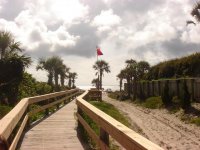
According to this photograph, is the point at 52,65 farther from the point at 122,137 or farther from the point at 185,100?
the point at 122,137

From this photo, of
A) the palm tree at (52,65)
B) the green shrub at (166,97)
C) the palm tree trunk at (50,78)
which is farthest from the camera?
the palm tree at (52,65)

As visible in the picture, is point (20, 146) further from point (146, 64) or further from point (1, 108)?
point (146, 64)

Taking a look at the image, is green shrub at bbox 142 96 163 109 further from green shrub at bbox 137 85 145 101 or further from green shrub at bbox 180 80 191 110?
green shrub at bbox 137 85 145 101

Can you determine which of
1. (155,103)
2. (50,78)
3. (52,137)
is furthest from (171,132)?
A: (50,78)

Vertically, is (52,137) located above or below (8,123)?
below

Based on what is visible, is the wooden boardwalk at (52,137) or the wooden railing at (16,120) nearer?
the wooden railing at (16,120)

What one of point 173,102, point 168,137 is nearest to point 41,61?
point 173,102

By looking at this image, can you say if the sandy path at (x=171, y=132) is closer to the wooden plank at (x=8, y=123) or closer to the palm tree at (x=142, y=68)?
the wooden plank at (x=8, y=123)

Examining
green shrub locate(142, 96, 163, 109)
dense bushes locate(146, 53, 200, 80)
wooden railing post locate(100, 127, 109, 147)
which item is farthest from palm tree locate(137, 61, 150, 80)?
wooden railing post locate(100, 127, 109, 147)

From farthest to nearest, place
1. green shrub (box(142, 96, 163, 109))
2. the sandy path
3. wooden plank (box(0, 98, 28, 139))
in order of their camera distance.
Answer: green shrub (box(142, 96, 163, 109))
the sandy path
wooden plank (box(0, 98, 28, 139))

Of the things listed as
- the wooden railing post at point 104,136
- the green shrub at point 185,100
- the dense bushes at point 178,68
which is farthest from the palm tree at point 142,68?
the wooden railing post at point 104,136

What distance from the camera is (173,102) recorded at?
29.4 m

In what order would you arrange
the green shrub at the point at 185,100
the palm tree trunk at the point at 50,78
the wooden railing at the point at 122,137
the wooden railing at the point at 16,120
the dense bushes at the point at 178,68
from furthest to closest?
the palm tree trunk at the point at 50,78 < the dense bushes at the point at 178,68 < the green shrub at the point at 185,100 < the wooden railing at the point at 16,120 < the wooden railing at the point at 122,137

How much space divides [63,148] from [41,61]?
5106cm
